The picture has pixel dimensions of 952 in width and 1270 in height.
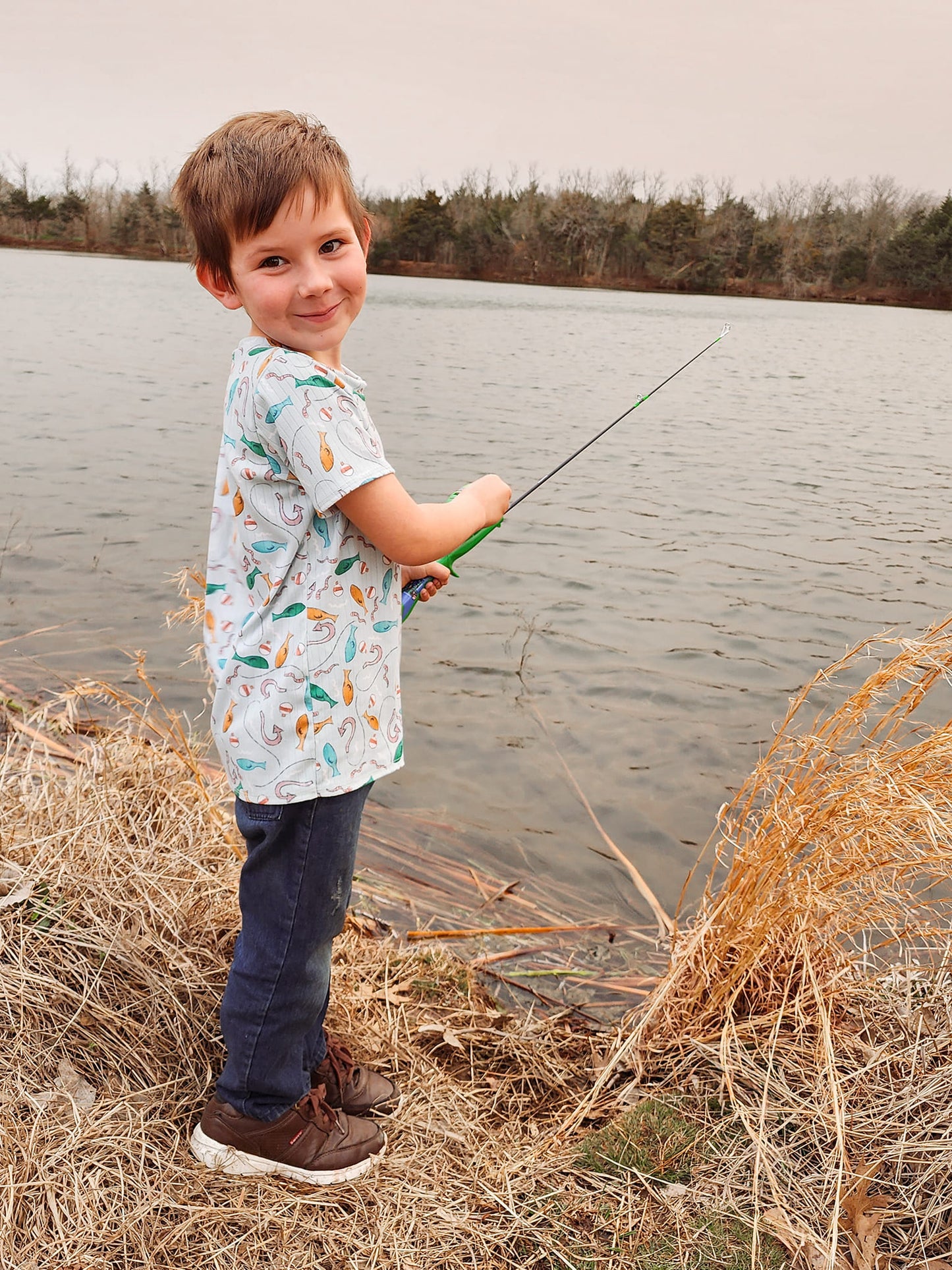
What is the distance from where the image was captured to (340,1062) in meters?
2.08

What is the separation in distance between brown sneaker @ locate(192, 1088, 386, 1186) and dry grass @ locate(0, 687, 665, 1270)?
0.10 feet

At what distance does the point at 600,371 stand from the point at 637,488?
8619mm

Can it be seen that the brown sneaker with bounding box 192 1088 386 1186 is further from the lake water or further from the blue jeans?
the lake water

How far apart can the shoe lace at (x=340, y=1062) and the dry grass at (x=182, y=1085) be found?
0.14m

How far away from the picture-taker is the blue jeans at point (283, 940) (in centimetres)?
171

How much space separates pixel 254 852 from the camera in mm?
1752

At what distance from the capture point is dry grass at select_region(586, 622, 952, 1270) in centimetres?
179

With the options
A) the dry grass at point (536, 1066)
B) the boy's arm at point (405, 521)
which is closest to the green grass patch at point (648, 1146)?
Answer: the dry grass at point (536, 1066)

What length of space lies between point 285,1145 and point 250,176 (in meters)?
1.67

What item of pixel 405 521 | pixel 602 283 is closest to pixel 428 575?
pixel 405 521

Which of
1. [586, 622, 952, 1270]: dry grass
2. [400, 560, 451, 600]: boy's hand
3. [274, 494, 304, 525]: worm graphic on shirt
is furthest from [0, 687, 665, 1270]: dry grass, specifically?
[274, 494, 304, 525]: worm graphic on shirt

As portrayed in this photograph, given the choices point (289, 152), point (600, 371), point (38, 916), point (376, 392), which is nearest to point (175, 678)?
point (38, 916)

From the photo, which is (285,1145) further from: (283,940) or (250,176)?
(250,176)

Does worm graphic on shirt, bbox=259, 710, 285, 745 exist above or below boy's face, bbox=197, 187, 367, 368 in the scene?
below
